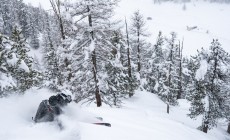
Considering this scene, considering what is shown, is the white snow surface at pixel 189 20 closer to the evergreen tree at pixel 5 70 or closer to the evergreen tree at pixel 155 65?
the evergreen tree at pixel 155 65

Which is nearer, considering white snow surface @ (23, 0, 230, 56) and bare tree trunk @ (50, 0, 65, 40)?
bare tree trunk @ (50, 0, 65, 40)

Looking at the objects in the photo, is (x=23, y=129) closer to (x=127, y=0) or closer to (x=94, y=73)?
(x=94, y=73)

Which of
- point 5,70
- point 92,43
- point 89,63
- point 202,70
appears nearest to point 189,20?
point 202,70

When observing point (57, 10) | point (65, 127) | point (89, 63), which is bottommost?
point (65, 127)

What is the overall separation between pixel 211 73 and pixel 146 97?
14888 millimetres

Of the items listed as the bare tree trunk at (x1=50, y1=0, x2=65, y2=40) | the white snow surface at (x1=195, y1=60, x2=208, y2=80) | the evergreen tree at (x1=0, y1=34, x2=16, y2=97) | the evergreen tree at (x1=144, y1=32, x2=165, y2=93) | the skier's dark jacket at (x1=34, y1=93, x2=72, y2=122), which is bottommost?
the evergreen tree at (x1=144, y1=32, x2=165, y2=93)

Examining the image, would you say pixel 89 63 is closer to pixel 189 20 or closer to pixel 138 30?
pixel 138 30

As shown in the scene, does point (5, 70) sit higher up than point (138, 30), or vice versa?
point (138, 30)

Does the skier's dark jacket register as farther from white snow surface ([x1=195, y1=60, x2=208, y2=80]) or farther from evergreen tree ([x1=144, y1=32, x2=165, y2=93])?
evergreen tree ([x1=144, y1=32, x2=165, y2=93])

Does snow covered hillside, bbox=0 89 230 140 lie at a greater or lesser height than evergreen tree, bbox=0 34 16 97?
lesser

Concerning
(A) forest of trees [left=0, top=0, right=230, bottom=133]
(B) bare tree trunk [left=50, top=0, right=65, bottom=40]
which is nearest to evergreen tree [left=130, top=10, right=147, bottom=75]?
(A) forest of trees [left=0, top=0, right=230, bottom=133]

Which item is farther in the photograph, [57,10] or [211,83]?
[211,83]

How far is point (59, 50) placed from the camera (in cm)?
1994

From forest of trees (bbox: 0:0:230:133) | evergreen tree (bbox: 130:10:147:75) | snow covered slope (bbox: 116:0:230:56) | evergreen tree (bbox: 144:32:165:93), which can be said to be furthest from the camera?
snow covered slope (bbox: 116:0:230:56)
